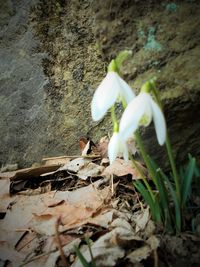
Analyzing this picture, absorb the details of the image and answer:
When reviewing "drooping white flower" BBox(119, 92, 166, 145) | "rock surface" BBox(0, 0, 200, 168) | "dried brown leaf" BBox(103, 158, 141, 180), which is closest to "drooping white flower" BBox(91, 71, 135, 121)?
"drooping white flower" BBox(119, 92, 166, 145)

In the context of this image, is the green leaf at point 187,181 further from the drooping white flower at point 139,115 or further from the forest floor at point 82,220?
the drooping white flower at point 139,115

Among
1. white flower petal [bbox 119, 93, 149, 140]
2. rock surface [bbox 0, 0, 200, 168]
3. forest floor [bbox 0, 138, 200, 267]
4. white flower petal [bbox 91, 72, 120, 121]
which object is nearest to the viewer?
white flower petal [bbox 119, 93, 149, 140]

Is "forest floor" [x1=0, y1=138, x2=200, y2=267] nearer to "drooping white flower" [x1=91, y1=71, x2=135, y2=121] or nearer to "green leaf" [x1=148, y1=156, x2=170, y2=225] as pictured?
"green leaf" [x1=148, y1=156, x2=170, y2=225]

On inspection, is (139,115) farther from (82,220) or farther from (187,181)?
(82,220)

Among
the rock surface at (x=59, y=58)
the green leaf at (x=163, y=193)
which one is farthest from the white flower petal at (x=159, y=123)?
the rock surface at (x=59, y=58)

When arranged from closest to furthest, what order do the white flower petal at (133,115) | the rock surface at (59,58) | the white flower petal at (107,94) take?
1. the white flower petal at (133,115)
2. the white flower petal at (107,94)
3. the rock surface at (59,58)

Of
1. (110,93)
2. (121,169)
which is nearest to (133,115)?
(110,93)

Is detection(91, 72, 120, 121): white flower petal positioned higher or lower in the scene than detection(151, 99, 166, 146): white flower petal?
higher
